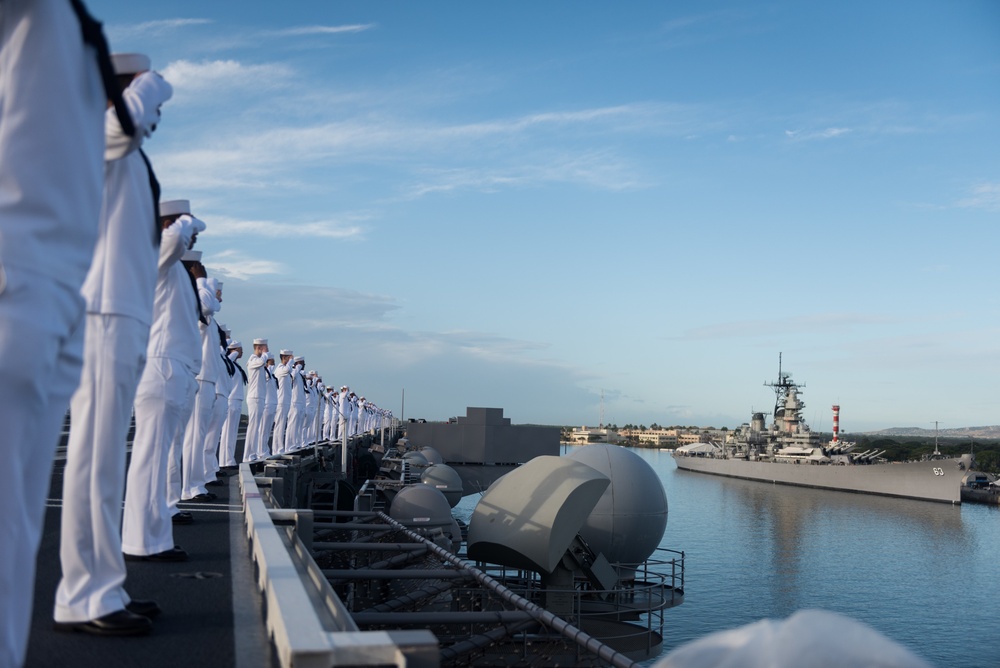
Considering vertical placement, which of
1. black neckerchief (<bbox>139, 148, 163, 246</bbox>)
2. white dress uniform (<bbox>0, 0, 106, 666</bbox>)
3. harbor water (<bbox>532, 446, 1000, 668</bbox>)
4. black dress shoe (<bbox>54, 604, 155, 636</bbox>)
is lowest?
harbor water (<bbox>532, 446, 1000, 668</bbox>)

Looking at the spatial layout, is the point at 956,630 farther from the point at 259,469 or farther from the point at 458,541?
the point at 259,469

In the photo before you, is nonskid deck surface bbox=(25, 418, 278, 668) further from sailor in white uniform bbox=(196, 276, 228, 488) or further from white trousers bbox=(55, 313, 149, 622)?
sailor in white uniform bbox=(196, 276, 228, 488)

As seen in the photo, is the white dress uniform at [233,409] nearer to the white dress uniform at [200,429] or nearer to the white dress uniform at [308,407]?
the white dress uniform at [200,429]

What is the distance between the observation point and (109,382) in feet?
12.4

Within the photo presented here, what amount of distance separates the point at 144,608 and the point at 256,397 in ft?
48.9

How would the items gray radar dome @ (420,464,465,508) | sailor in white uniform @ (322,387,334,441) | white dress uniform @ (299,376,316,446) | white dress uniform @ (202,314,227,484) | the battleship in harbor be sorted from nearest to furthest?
1. white dress uniform @ (202,314,227,484)
2. white dress uniform @ (299,376,316,446)
3. gray radar dome @ (420,464,465,508)
4. sailor in white uniform @ (322,387,334,441)
5. the battleship in harbor

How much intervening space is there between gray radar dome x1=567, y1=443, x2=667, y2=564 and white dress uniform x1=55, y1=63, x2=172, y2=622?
1715cm

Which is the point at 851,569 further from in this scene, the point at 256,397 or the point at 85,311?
the point at 85,311

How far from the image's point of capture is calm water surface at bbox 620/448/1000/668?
99.5ft

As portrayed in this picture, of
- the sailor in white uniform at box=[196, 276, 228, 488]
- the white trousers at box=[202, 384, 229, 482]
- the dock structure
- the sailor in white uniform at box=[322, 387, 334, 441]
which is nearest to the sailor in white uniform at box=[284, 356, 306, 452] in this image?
the sailor in white uniform at box=[196, 276, 228, 488]

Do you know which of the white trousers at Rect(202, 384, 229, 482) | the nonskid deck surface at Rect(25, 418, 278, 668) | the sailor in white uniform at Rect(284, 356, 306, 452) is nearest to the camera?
the nonskid deck surface at Rect(25, 418, 278, 668)

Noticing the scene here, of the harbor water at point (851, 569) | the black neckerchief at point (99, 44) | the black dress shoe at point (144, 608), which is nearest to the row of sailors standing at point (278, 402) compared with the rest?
the harbor water at point (851, 569)

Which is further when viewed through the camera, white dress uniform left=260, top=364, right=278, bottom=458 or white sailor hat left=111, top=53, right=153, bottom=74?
white dress uniform left=260, top=364, right=278, bottom=458

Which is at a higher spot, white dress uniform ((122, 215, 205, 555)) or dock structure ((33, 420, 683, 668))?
white dress uniform ((122, 215, 205, 555))
